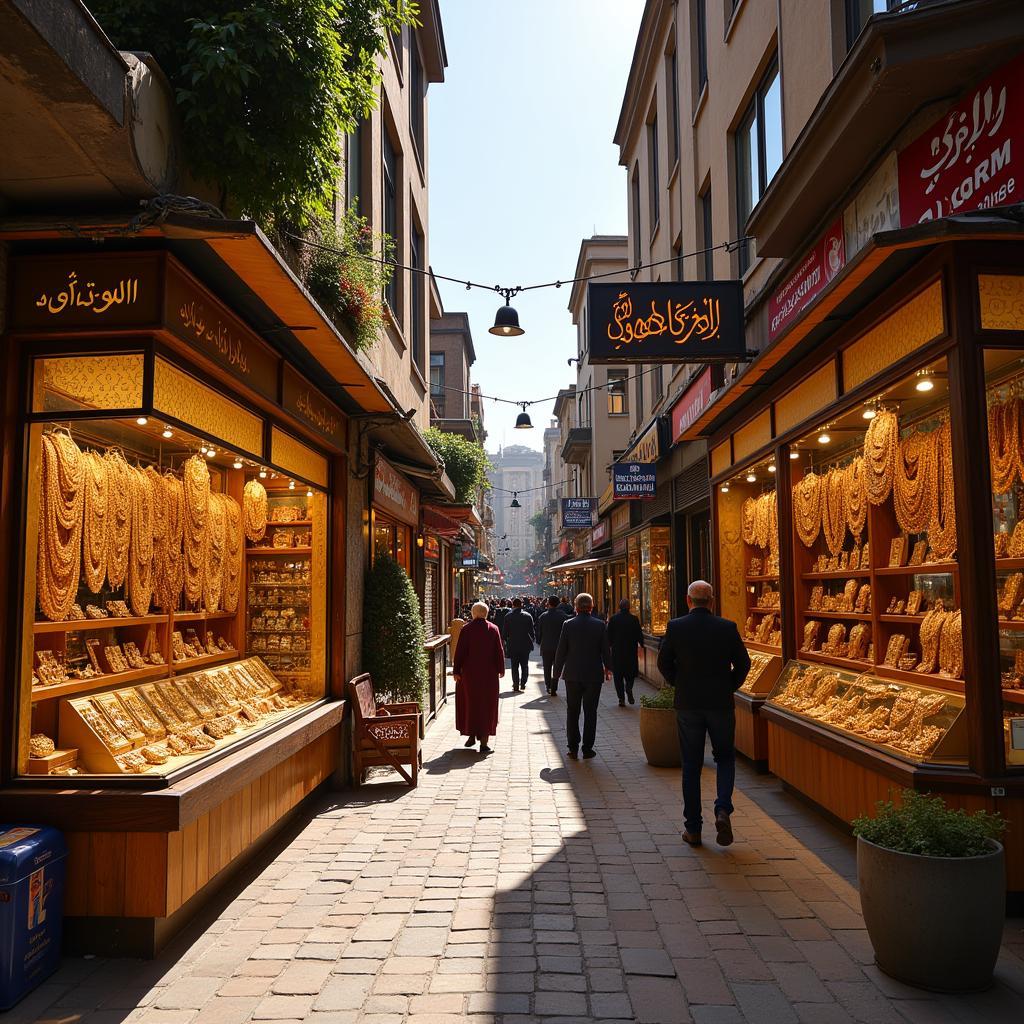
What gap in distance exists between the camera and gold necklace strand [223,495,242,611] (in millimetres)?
8367

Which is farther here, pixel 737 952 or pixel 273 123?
pixel 273 123

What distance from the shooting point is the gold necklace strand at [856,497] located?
27.6ft

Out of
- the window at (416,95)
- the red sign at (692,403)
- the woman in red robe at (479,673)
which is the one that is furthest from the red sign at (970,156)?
the window at (416,95)

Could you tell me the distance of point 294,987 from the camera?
442cm

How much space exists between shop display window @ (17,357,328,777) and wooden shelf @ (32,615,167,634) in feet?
0.05

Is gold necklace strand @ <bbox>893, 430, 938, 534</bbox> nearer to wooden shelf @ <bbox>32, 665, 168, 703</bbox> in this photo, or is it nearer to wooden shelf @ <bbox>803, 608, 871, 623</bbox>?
wooden shelf @ <bbox>803, 608, 871, 623</bbox>

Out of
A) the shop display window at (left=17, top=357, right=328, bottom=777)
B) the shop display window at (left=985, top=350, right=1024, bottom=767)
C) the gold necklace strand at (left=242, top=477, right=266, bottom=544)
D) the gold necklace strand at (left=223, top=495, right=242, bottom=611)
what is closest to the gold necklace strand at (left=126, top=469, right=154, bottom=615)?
the shop display window at (left=17, top=357, right=328, bottom=777)

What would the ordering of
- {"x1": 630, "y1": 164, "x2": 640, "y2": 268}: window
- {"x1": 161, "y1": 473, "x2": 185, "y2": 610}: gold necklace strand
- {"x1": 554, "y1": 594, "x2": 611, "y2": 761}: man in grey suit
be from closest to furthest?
{"x1": 161, "y1": 473, "x2": 185, "y2": 610}: gold necklace strand < {"x1": 554, "y1": 594, "x2": 611, "y2": 761}: man in grey suit < {"x1": 630, "y1": 164, "x2": 640, "y2": 268}: window

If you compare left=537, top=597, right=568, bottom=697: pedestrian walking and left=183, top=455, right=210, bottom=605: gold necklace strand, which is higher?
left=183, top=455, right=210, bottom=605: gold necklace strand

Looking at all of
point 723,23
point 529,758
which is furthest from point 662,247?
point 529,758

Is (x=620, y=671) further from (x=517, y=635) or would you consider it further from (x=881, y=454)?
(x=881, y=454)

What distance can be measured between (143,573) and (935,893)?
5.70 meters

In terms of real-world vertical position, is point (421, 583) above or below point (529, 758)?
above

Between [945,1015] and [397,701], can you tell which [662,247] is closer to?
[397,701]
